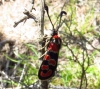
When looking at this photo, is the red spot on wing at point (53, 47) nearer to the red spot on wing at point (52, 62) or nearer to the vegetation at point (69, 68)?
the red spot on wing at point (52, 62)

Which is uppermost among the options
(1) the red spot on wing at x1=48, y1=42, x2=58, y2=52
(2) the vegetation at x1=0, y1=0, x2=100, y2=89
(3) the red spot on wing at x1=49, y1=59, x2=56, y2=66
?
(1) the red spot on wing at x1=48, y1=42, x2=58, y2=52

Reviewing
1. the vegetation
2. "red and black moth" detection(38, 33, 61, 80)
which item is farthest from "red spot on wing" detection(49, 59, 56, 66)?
the vegetation

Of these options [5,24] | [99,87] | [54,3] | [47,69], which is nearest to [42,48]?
[47,69]

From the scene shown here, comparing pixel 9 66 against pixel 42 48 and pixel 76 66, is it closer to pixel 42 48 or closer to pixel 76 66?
pixel 76 66

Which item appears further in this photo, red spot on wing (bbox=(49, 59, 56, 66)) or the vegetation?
the vegetation

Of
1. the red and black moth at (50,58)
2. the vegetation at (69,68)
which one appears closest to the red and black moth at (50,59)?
the red and black moth at (50,58)

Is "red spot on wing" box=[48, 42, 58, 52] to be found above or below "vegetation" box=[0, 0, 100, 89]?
above

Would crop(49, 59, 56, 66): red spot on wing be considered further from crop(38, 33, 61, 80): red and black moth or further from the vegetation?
the vegetation

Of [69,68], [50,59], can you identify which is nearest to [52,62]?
[50,59]
